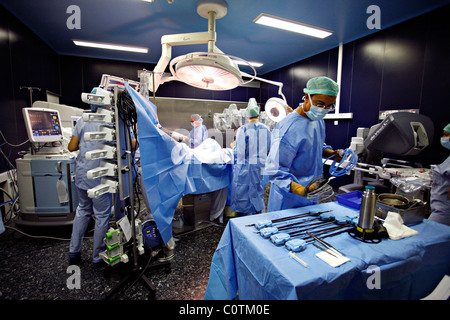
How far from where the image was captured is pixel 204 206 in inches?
122

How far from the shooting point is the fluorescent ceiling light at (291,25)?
3393mm

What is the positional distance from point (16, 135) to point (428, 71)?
6.31m

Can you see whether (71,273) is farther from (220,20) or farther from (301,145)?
(220,20)

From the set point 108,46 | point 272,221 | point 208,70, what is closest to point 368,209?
point 272,221

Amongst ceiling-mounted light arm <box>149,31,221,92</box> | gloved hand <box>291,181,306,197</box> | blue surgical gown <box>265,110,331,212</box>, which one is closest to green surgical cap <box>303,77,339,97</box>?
blue surgical gown <box>265,110,331,212</box>

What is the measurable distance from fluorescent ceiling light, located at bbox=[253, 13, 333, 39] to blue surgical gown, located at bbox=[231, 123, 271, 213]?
1.76 meters

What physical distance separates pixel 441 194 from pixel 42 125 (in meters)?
4.44

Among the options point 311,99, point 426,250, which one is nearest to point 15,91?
point 311,99

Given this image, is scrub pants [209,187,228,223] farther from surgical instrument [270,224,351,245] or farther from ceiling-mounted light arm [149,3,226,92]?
surgical instrument [270,224,351,245]

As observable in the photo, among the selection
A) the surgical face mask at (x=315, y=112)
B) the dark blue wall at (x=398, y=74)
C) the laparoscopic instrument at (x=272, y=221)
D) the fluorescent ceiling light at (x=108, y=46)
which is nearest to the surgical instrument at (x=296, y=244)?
the laparoscopic instrument at (x=272, y=221)

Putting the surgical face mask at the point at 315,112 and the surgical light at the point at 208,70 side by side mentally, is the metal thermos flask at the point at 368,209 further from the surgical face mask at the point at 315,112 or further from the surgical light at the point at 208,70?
the surgical light at the point at 208,70

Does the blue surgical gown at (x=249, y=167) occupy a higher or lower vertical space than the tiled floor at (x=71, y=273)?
higher

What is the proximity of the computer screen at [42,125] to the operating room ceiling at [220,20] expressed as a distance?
1655mm

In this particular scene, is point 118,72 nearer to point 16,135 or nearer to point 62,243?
point 16,135
